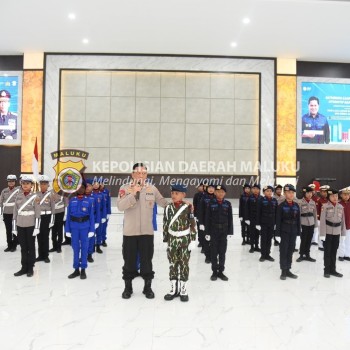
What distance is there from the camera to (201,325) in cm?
342

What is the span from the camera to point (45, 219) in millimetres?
6023

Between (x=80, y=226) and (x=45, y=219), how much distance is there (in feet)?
4.77

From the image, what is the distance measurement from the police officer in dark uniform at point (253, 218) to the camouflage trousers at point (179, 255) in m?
3.03

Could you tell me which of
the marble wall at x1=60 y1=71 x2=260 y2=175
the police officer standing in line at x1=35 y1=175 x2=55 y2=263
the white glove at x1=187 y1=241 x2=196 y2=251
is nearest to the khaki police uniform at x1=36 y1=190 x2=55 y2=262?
the police officer standing in line at x1=35 y1=175 x2=55 y2=263

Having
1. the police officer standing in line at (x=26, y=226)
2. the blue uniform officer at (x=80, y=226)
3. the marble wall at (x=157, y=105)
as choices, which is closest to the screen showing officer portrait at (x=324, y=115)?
the marble wall at (x=157, y=105)

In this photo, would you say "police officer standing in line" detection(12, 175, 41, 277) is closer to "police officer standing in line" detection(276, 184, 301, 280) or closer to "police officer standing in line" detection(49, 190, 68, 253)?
"police officer standing in line" detection(49, 190, 68, 253)

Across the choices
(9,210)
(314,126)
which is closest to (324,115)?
(314,126)

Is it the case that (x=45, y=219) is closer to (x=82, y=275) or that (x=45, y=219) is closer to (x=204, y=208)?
(x=82, y=275)

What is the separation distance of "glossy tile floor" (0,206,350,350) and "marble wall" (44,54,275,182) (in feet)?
27.4

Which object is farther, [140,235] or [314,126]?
[314,126]

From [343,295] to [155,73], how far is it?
1131cm

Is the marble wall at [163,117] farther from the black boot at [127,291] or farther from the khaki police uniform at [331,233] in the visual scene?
the black boot at [127,291]

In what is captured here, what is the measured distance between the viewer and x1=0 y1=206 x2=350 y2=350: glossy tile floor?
121 inches

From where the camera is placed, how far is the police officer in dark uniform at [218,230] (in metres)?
5.05
